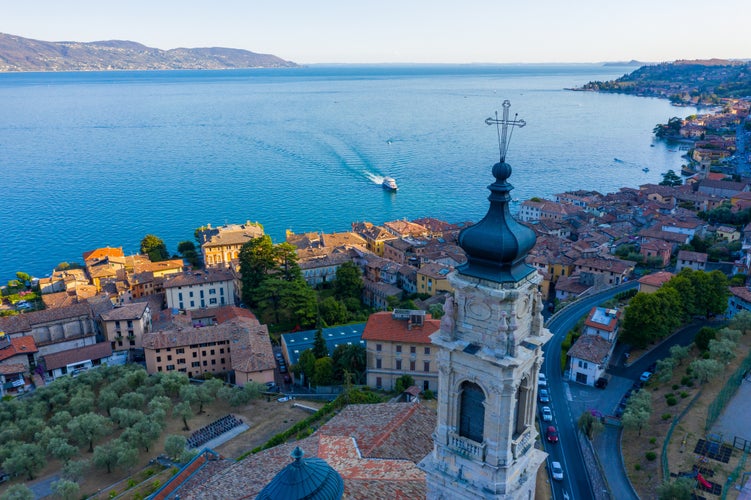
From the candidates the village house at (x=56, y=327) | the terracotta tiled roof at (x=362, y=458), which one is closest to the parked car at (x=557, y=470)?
the terracotta tiled roof at (x=362, y=458)

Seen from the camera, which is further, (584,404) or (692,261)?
(692,261)

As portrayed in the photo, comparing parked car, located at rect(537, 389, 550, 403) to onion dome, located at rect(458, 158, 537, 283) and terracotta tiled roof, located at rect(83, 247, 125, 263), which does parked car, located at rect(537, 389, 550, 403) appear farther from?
terracotta tiled roof, located at rect(83, 247, 125, 263)

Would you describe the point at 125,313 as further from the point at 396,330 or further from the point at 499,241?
the point at 499,241

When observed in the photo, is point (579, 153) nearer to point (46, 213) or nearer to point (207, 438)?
point (46, 213)

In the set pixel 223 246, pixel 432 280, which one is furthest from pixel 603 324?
pixel 223 246

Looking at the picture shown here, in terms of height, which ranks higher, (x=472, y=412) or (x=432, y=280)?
(x=472, y=412)

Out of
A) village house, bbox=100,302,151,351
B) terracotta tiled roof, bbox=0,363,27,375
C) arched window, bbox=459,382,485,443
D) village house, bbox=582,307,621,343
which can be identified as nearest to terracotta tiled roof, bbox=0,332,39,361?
terracotta tiled roof, bbox=0,363,27,375
